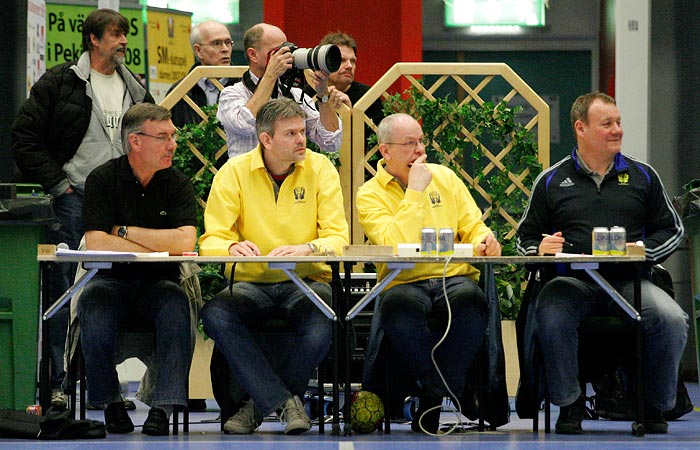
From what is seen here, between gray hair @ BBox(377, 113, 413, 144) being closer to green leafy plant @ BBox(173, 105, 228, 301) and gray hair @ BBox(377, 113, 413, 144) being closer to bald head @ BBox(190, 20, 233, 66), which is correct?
green leafy plant @ BBox(173, 105, 228, 301)

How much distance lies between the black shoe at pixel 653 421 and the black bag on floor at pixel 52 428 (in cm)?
204

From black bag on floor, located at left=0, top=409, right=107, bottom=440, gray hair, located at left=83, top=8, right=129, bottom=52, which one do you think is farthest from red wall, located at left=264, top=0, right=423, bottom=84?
black bag on floor, located at left=0, top=409, right=107, bottom=440

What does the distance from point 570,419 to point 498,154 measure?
2.06 metres

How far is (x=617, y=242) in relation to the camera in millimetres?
4617

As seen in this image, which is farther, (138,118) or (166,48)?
(166,48)

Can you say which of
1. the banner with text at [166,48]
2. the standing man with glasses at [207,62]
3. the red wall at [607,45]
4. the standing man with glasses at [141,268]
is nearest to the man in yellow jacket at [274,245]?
the standing man with glasses at [141,268]

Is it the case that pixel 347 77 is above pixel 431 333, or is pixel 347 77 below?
above

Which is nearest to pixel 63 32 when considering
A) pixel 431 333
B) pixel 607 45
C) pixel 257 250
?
pixel 257 250

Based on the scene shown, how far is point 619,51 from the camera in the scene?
776cm

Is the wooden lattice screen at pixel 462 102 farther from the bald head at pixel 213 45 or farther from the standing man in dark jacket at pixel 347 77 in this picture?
the bald head at pixel 213 45

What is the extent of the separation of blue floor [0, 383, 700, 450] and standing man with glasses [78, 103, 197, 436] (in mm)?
194

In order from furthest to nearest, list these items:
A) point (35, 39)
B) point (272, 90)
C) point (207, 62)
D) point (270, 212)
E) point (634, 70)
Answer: point (634, 70)
point (35, 39)
point (207, 62)
point (272, 90)
point (270, 212)

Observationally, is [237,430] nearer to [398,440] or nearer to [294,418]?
[294,418]

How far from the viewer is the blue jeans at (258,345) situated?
473cm
